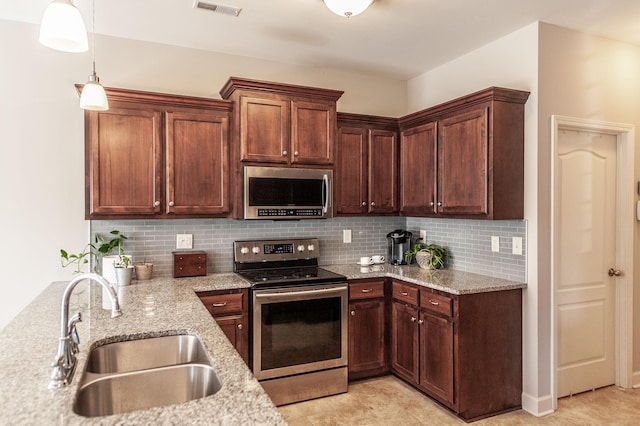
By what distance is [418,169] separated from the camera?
376 centimetres

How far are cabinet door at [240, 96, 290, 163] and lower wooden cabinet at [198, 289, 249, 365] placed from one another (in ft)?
3.42

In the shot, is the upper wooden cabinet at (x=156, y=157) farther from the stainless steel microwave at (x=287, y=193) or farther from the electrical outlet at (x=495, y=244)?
the electrical outlet at (x=495, y=244)

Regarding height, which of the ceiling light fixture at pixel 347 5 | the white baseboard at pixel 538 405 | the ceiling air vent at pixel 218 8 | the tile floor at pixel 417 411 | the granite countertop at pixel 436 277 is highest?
the ceiling air vent at pixel 218 8

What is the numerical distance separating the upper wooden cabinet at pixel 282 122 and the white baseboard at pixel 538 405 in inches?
91.8

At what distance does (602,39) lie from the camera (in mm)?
3312

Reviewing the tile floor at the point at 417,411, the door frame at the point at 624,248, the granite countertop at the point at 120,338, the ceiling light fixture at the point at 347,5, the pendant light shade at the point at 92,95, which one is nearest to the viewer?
the granite countertop at the point at 120,338

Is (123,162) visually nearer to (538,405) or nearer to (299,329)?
(299,329)

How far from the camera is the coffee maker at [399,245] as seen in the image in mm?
3971

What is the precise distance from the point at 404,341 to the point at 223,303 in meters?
1.51

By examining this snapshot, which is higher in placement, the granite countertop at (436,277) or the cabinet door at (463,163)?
the cabinet door at (463,163)

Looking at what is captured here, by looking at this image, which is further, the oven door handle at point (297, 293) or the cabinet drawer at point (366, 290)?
the cabinet drawer at point (366, 290)

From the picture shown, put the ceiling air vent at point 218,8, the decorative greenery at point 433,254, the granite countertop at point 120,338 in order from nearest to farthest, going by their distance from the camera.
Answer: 1. the granite countertop at point 120,338
2. the ceiling air vent at point 218,8
3. the decorative greenery at point 433,254

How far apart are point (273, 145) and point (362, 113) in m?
1.26

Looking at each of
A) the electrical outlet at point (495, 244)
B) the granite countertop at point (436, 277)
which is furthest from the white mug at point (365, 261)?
the electrical outlet at point (495, 244)
